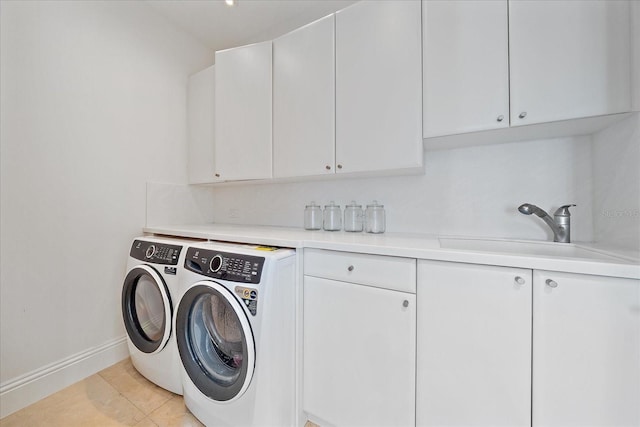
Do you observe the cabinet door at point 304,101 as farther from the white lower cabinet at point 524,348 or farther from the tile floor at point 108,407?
the tile floor at point 108,407

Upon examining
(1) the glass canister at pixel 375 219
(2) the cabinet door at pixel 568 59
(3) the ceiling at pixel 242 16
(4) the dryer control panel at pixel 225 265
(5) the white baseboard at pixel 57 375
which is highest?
(3) the ceiling at pixel 242 16

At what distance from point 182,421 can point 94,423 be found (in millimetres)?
433

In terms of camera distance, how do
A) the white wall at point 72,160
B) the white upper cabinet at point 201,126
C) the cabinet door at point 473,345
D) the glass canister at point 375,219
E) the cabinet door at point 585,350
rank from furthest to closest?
the white upper cabinet at point 201,126 → the glass canister at point 375,219 → the white wall at point 72,160 → the cabinet door at point 473,345 → the cabinet door at point 585,350

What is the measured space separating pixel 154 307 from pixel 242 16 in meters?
2.27

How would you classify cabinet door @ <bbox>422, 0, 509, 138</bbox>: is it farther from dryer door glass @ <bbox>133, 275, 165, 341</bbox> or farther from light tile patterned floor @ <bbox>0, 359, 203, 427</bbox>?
light tile patterned floor @ <bbox>0, 359, 203, 427</bbox>

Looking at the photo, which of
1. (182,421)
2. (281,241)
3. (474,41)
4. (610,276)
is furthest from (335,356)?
(474,41)

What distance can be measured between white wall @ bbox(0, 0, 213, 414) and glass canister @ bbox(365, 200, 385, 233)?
1720 mm

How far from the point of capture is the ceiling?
1.91 metres

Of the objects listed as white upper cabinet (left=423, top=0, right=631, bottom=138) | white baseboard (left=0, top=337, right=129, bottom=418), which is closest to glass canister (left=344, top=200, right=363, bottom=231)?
white upper cabinet (left=423, top=0, right=631, bottom=138)

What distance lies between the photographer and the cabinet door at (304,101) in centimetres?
155

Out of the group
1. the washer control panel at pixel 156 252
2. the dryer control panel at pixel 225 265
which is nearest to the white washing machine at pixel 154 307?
the washer control panel at pixel 156 252

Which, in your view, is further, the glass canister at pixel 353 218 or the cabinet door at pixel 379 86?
the glass canister at pixel 353 218

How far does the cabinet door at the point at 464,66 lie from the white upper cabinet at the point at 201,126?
1.64 metres

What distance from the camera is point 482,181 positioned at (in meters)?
1.46
